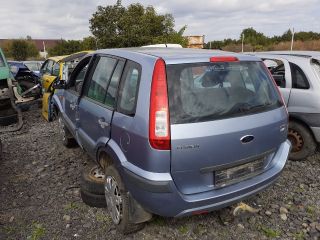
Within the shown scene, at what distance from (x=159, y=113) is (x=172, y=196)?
26.8 inches

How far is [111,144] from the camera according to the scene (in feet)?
9.99

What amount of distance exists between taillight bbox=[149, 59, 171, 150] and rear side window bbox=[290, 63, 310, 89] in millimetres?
2995

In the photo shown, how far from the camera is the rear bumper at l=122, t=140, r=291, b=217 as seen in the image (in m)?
2.60

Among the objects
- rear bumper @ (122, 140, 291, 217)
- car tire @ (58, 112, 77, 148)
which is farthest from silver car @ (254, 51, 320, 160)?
car tire @ (58, 112, 77, 148)

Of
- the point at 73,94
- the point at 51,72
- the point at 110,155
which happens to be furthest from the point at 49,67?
the point at 110,155

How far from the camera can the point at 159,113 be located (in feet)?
8.37

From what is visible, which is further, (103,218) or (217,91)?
(103,218)

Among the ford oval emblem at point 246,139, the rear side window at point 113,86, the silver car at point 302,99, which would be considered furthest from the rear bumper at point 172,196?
the silver car at point 302,99

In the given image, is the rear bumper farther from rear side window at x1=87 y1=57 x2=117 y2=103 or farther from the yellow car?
the yellow car

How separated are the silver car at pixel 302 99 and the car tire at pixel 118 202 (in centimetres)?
296

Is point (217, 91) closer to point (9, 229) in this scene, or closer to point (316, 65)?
point (9, 229)

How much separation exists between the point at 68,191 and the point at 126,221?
144 cm

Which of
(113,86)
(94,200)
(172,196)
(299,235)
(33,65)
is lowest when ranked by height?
(299,235)

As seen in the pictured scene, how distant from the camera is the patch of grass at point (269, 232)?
10.4 feet
